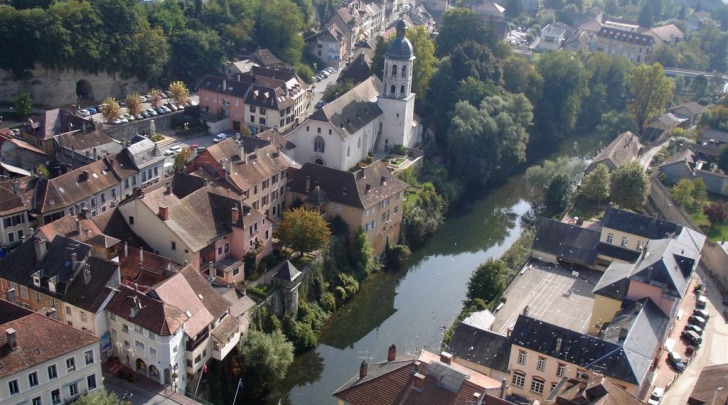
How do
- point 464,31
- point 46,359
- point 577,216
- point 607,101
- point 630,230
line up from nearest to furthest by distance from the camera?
point 46,359, point 630,230, point 577,216, point 464,31, point 607,101

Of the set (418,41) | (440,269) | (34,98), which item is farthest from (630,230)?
(34,98)

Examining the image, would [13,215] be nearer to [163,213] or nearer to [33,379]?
[163,213]

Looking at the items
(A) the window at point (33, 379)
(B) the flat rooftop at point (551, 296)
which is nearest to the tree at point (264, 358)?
(A) the window at point (33, 379)

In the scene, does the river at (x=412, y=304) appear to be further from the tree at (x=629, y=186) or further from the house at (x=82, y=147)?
the house at (x=82, y=147)

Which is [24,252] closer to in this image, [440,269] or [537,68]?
[440,269]

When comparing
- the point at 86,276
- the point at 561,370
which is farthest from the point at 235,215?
the point at 561,370
